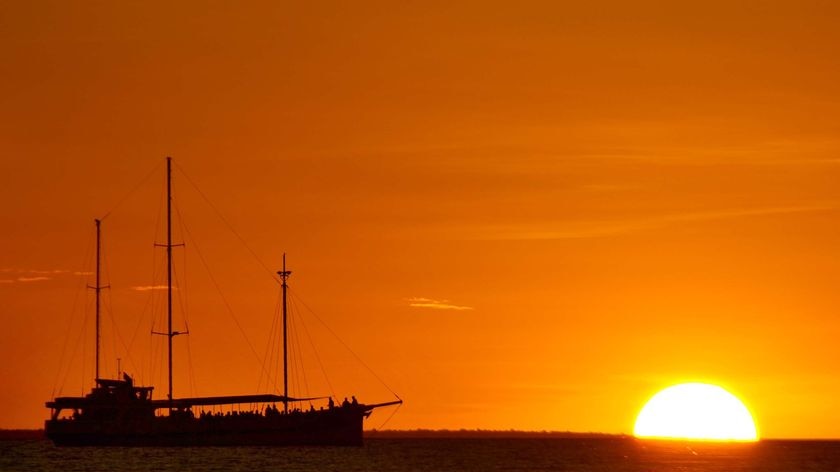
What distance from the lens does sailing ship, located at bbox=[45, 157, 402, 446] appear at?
16275 cm

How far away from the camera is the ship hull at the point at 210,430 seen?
163m

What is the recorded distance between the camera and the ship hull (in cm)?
16312

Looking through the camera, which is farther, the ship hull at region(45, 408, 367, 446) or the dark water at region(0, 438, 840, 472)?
the ship hull at region(45, 408, 367, 446)

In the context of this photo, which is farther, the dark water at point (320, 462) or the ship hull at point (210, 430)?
the ship hull at point (210, 430)

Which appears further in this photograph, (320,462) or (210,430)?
(210,430)

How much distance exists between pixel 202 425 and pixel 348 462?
2535cm

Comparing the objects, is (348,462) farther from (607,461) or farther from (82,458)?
(607,461)

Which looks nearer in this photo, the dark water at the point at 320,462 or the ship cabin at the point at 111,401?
the dark water at the point at 320,462

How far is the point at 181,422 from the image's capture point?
164m

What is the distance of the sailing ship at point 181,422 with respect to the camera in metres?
163

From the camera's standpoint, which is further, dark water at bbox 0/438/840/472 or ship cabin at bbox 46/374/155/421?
ship cabin at bbox 46/374/155/421

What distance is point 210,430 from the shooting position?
543 ft

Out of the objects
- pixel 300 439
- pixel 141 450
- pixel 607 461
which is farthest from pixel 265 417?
pixel 607 461

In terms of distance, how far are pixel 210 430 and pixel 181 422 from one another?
10.9ft
